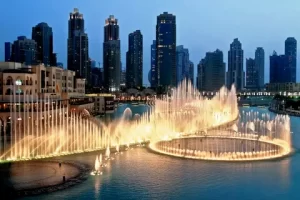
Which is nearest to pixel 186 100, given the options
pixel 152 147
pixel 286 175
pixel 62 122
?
pixel 62 122

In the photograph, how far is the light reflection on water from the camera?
1803 centimetres

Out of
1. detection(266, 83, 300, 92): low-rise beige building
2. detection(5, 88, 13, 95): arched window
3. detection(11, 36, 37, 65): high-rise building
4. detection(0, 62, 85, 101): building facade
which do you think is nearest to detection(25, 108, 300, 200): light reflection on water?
detection(5, 88, 13, 95): arched window

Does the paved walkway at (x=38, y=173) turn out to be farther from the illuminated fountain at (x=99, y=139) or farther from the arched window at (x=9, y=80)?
the arched window at (x=9, y=80)

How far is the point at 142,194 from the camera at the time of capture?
59.0 feet

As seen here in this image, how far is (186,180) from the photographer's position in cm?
2019

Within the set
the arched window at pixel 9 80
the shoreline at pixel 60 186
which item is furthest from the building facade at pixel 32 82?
the shoreline at pixel 60 186

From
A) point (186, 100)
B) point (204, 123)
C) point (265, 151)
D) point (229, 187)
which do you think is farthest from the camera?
point (186, 100)

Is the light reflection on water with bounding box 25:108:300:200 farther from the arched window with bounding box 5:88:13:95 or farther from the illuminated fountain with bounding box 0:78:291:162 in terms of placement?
the arched window with bounding box 5:88:13:95

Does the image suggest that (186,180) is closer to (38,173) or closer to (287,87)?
(38,173)

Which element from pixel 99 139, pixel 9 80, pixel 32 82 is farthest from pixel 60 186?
pixel 32 82

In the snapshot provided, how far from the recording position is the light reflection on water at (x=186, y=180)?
59.2 feet

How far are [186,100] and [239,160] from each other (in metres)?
55.1

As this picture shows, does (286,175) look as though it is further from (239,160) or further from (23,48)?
(23,48)

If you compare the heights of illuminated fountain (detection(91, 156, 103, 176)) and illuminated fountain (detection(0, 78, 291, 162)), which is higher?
illuminated fountain (detection(0, 78, 291, 162))
